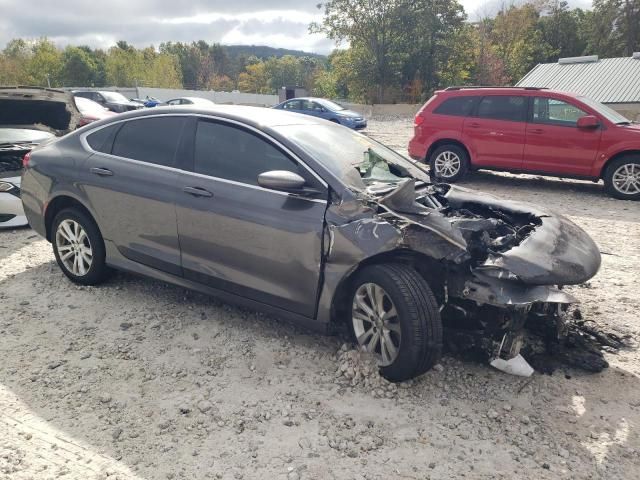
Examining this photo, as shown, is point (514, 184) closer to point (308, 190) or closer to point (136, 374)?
point (308, 190)

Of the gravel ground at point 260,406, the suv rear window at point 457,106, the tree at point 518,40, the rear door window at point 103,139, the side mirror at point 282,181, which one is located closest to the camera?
the gravel ground at point 260,406

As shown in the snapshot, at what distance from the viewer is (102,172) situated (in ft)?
13.7

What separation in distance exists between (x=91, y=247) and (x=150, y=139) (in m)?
1.10

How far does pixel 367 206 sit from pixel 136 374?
186cm

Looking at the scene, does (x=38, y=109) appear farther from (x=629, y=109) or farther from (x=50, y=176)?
(x=629, y=109)

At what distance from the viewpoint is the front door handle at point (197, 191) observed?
11.8 ft

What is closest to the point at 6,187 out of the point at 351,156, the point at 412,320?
the point at 351,156

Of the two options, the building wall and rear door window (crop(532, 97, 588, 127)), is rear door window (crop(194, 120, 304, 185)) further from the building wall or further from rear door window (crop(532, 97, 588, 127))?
the building wall

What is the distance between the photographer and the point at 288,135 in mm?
3562

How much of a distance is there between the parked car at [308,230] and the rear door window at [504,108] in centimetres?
558

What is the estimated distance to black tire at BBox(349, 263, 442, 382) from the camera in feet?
9.48

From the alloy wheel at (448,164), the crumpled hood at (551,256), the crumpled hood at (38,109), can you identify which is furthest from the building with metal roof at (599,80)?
the crumpled hood at (551,256)

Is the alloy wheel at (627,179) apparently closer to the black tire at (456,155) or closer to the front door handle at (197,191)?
the black tire at (456,155)

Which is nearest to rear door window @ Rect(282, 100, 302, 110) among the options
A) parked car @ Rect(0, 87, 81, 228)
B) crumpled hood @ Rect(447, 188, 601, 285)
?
parked car @ Rect(0, 87, 81, 228)
